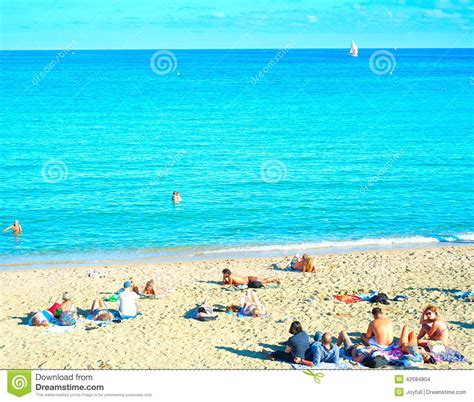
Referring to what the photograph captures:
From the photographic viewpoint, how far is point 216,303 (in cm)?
1895

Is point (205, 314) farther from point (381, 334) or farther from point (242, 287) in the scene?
point (381, 334)

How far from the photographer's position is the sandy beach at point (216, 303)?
48.9 ft

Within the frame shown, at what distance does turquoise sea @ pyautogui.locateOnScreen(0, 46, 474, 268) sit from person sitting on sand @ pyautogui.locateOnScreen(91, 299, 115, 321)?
9272 millimetres

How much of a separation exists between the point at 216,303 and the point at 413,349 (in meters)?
6.55

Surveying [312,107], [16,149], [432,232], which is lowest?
[432,232]

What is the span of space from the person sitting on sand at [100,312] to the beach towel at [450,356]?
8150 mm

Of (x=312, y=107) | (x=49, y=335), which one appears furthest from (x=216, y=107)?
(x=49, y=335)

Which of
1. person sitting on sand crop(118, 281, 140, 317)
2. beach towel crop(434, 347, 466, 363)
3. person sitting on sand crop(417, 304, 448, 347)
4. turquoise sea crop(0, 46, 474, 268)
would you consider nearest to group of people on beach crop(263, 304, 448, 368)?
person sitting on sand crop(417, 304, 448, 347)

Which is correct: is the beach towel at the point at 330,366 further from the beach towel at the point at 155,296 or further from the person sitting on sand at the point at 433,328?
the beach towel at the point at 155,296

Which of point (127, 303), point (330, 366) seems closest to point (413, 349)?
point (330, 366)

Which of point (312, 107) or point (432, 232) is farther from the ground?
point (312, 107)
